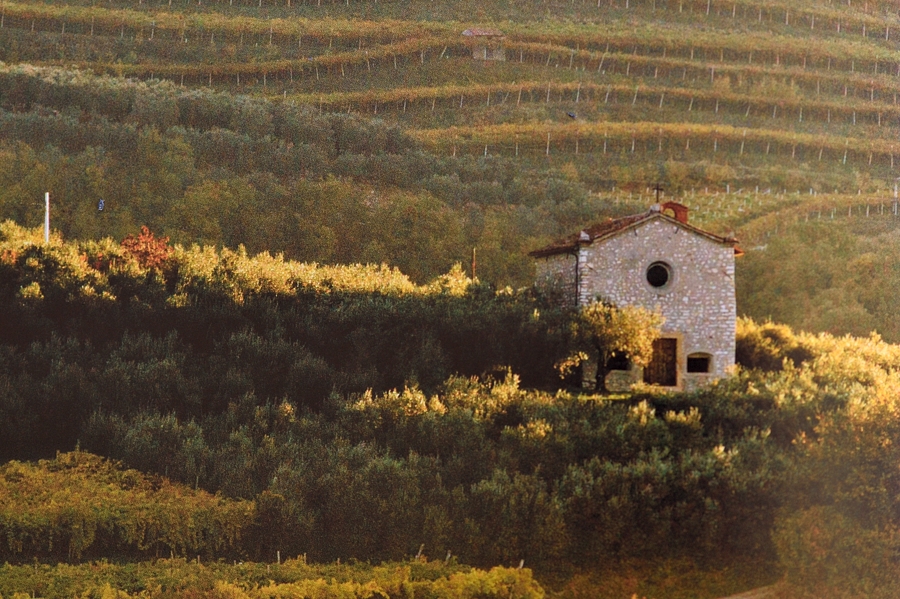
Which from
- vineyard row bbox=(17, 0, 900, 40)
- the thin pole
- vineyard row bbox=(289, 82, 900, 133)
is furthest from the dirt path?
the thin pole

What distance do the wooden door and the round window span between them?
24.3 inches

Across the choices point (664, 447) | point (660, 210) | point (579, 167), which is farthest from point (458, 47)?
point (664, 447)

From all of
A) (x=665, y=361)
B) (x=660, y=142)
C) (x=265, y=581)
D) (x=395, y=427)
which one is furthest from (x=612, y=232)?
(x=265, y=581)

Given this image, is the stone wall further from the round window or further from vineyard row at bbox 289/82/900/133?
vineyard row at bbox 289/82/900/133

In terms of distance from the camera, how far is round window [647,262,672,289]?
41.6 feet

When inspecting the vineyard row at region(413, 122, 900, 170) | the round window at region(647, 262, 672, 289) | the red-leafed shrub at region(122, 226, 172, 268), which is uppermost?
the vineyard row at region(413, 122, 900, 170)

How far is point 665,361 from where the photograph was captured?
12.7 meters

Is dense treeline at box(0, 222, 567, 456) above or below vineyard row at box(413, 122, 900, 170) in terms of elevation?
below

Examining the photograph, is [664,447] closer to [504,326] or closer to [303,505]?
[504,326]

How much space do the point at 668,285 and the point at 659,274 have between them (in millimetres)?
159

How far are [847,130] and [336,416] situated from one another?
7.82m

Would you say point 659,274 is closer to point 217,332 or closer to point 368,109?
point 368,109

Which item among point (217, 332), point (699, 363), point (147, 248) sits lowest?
point (699, 363)

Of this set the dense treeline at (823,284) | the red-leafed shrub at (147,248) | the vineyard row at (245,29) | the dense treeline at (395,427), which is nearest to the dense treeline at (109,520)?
the dense treeline at (395,427)
